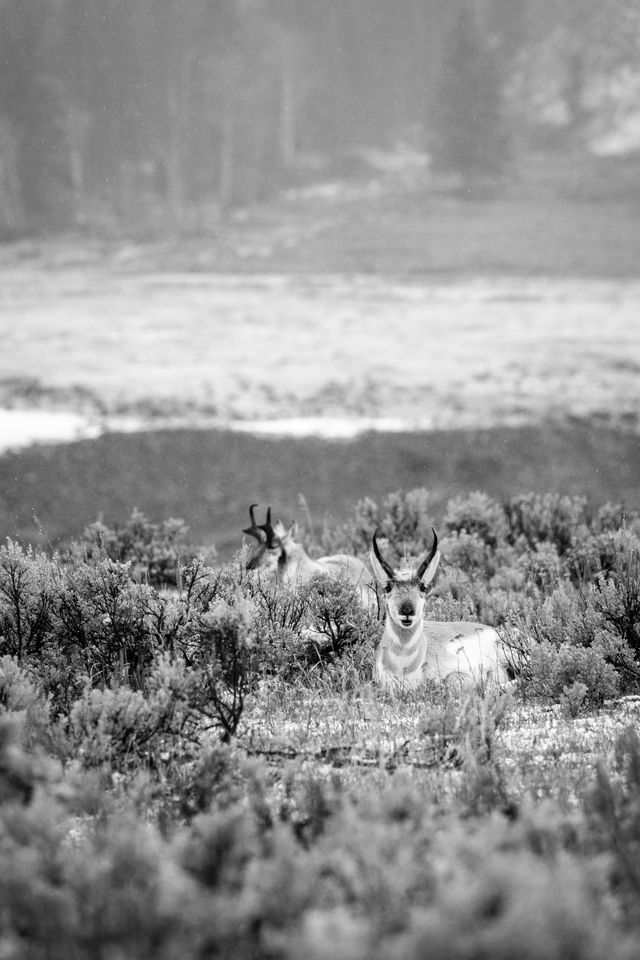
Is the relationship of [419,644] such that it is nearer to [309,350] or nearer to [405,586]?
[405,586]

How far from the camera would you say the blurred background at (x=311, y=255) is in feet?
49.7

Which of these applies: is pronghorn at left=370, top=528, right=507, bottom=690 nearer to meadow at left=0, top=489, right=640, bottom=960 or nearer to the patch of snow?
meadow at left=0, top=489, right=640, bottom=960

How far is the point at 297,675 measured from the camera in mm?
5484

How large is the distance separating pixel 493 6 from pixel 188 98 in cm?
964

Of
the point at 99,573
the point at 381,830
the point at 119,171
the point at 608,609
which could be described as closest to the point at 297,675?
the point at 99,573

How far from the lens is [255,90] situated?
101 feet

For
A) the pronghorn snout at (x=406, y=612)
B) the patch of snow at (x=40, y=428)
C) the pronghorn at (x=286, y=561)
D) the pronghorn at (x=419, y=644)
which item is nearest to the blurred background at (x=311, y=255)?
the patch of snow at (x=40, y=428)

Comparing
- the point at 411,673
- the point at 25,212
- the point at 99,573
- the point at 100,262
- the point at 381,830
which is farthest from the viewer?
the point at 25,212

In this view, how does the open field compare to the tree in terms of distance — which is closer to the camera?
the open field

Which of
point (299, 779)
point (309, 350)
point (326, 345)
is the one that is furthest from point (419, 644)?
A: point (326, 345)

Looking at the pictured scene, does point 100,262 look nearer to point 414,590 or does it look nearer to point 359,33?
point 359,33

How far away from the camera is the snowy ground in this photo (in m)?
16.3

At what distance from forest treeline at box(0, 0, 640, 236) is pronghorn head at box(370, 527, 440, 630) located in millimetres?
19385

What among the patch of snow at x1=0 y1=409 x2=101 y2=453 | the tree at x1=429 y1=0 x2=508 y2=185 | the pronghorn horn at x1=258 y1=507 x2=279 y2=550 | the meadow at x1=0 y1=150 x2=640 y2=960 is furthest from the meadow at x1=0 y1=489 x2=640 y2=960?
the tree at x1=429 y1=0 x2=508 y2=185
